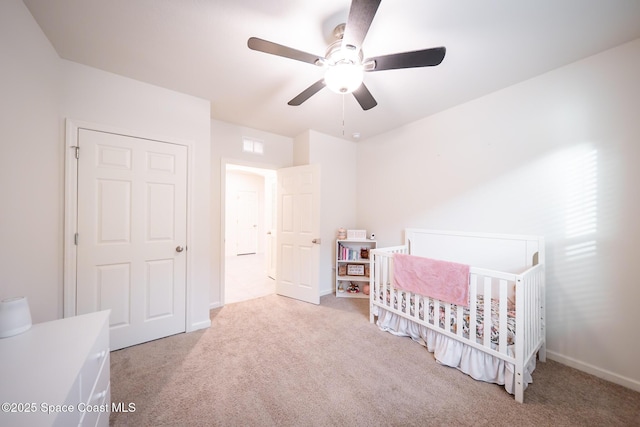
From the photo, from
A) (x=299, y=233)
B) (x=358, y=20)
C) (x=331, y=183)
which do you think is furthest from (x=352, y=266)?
(x=358, y=20)

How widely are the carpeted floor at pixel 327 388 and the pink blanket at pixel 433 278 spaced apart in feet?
1.81

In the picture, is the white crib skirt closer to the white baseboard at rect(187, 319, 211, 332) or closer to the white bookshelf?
the white bookshelf

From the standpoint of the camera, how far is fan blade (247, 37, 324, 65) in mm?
1223

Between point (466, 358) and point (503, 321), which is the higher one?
point (503, 321)

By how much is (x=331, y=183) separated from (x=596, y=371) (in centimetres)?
315

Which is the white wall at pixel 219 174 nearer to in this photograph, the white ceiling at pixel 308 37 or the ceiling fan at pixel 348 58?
the white ceiling at pixel 308 37

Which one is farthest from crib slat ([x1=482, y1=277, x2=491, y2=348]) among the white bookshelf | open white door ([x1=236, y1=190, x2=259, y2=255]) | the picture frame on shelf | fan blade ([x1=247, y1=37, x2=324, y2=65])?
open white door ([x1=236, y1=190, x2=259, y2=255])

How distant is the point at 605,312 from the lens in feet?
5.65

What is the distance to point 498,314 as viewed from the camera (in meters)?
1.82

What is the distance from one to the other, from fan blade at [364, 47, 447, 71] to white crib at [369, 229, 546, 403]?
1488 millimetres

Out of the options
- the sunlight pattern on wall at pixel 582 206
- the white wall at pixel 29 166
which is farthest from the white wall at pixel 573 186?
the white wall at pixel 29 166

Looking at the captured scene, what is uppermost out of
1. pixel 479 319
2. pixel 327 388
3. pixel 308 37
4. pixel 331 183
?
pixel 308 37

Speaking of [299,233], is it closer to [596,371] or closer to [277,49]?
[277,49]

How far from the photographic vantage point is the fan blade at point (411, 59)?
1.26m
